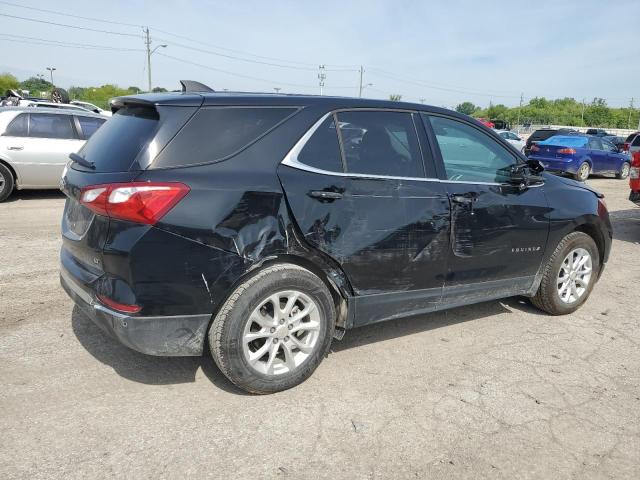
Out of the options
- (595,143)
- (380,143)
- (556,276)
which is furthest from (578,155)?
(380,143)

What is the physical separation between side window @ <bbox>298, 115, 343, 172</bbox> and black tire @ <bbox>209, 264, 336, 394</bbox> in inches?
26.1

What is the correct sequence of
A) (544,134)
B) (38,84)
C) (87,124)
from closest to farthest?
(87,124)
(544,134)
(38,84)

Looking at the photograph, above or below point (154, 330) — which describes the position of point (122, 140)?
above

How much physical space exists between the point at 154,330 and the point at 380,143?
190cm

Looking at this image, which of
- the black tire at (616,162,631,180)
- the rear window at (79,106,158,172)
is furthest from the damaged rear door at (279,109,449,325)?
→ the black tire at (616,162,631,180)

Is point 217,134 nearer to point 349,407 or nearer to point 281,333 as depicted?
point 281,333

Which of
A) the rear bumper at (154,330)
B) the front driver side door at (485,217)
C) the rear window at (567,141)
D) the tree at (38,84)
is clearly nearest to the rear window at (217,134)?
the rear bumper at (154,330)

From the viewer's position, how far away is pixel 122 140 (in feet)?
9.83

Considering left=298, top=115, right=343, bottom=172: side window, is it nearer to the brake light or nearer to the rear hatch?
the rear hatch

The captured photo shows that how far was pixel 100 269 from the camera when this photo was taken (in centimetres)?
279

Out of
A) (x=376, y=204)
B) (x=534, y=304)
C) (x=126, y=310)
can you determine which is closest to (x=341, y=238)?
(x=376, y=204)

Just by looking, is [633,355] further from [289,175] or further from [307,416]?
[289,175]

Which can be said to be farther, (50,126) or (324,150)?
(50,126)

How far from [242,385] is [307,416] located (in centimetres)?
43
